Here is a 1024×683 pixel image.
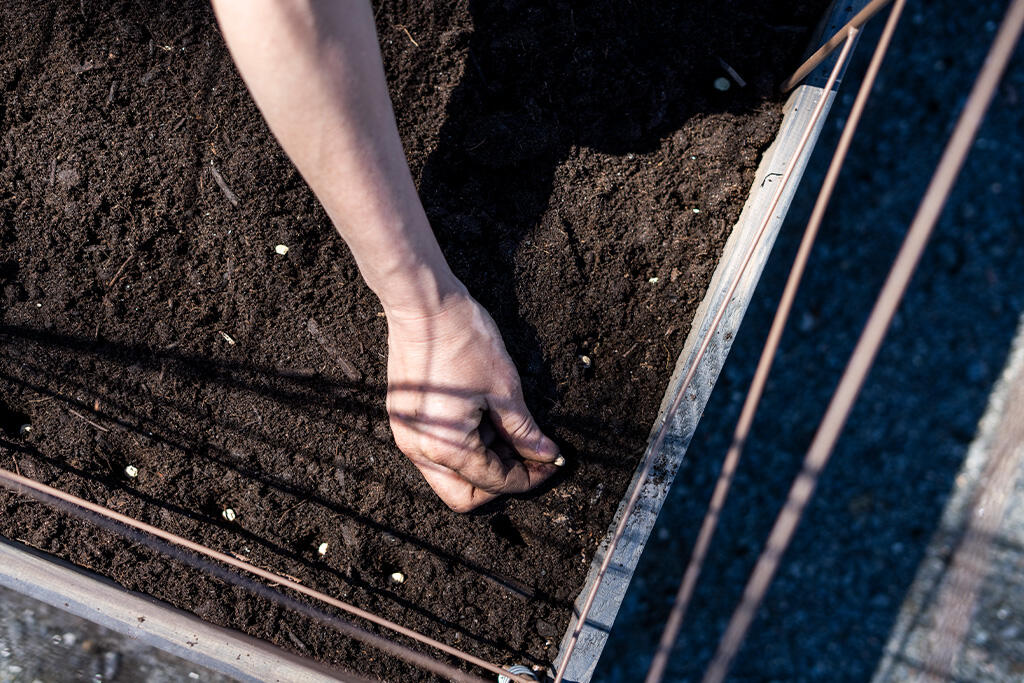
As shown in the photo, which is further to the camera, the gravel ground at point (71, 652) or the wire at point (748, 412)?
the gravel ground at point (71, 652)

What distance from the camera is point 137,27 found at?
1.11 meters

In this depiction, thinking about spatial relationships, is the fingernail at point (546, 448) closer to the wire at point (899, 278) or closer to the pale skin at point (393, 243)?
the pale skin at point (393, 243)

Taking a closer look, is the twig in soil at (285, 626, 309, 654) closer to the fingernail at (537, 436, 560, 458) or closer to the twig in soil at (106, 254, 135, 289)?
the fingernail at (537, 436, 560, 458)

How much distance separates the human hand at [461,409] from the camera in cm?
105

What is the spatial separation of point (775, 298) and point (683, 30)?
0.65m

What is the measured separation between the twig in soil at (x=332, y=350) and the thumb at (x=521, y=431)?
0.28 m

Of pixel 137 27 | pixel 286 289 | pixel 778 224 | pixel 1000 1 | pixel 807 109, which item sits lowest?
pixel 286 289

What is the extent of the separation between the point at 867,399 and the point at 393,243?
1.23m

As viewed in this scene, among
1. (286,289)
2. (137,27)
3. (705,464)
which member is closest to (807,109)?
(705,464)

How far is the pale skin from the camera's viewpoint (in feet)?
2.39

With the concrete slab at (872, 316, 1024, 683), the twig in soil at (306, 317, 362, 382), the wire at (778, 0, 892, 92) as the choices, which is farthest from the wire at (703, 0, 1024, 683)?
the concrete slab at (872, 316, 1024, 683)

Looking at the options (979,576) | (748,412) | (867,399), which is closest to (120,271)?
(748,412)

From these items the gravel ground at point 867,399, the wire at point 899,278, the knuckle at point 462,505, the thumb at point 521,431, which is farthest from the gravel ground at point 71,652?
the wire at point 899,278

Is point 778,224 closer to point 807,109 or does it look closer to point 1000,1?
point 807,109
